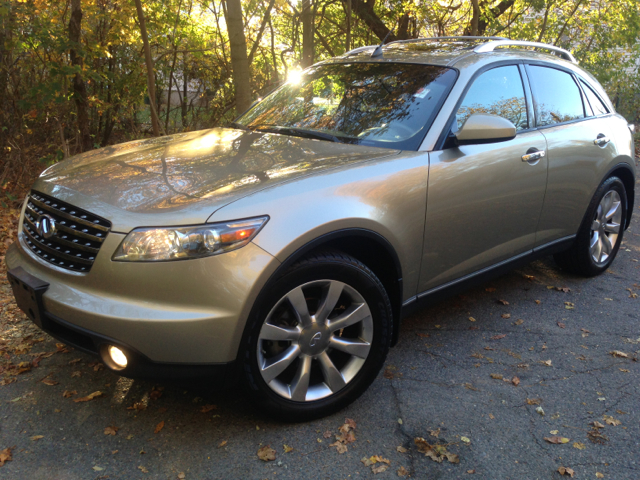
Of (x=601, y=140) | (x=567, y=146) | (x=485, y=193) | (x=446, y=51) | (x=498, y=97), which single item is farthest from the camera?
(x=601, y=140)

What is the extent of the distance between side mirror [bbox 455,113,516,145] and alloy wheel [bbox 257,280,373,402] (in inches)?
42.2

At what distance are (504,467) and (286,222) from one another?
1.44 meters

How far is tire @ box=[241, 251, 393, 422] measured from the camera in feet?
8.11

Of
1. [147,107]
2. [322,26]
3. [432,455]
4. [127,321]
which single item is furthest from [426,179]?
[322,26]

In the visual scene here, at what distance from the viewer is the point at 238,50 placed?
6285 millimetres

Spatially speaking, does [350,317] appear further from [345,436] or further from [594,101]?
[594,101]

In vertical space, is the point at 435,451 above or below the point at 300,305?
below

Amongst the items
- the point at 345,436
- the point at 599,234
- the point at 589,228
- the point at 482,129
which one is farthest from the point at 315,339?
the point at 599,234

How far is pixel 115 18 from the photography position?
748 centimetres

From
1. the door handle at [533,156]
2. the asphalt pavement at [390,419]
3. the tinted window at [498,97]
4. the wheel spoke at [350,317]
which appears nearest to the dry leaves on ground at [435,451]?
the asphalt pavement at [390,419]

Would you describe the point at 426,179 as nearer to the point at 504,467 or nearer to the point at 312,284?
the point at 312,284

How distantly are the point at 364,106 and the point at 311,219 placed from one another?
A: 1.22 metres

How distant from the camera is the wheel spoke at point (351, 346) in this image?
275 cm

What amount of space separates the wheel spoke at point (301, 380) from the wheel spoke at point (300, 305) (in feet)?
0.60
